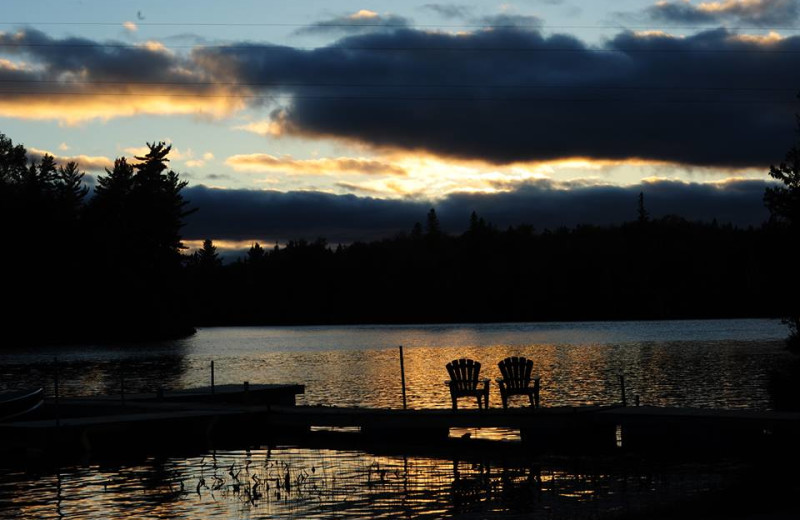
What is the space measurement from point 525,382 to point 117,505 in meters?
10.1

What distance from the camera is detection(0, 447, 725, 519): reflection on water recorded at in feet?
52.2

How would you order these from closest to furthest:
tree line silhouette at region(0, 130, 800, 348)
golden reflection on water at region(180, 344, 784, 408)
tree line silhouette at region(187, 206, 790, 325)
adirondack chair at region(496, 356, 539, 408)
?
adirondack chair at region(496, 356, 539, 408) → golden reflection on water at region(180, 344, 784, 408) → tree line silhouette at region(0, 130, 800, 348) → tree line silhouette at region(187, 206, 790, 325)

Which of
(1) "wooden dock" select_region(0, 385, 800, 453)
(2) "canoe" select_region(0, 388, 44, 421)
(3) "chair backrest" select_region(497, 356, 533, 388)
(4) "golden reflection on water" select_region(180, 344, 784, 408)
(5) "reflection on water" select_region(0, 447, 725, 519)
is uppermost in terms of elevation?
(3) "chair backrest" select_region(497, 356, 533, 388)

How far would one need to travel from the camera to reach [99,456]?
24297 millimetres

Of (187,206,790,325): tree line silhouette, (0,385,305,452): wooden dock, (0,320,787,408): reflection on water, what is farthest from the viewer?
(187,206,790,325): tree line silhouette

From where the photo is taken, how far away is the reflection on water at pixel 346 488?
15.9 m

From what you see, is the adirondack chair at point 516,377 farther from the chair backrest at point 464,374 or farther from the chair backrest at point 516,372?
the chair backrest at point 464,374

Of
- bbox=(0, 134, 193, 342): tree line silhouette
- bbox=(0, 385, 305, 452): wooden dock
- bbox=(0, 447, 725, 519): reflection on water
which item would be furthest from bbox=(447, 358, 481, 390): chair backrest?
bbox=(0, 134, 193, 342): tree line silhouette

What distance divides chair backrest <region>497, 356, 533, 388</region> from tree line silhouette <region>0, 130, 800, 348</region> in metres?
29.2

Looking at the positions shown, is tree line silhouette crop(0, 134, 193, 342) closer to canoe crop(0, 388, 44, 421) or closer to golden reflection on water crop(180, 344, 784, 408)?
golden reflection on water crop(180, 344, 784, 408)

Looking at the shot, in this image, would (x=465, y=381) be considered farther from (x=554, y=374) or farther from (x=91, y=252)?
(x=91, y=252)

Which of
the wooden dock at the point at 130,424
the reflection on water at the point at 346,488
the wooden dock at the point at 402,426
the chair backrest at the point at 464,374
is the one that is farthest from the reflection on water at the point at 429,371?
the chair backrest at the point at 464,374

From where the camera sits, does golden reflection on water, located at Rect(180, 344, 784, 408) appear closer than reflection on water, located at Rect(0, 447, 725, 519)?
No

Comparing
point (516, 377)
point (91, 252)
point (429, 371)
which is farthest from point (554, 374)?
point (91, 252)
